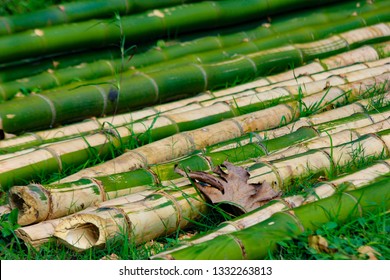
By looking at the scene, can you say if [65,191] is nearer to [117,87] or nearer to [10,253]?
[10,253]

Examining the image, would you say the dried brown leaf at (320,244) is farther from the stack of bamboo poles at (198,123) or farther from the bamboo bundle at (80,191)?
the bamboo bundle at (80,191)

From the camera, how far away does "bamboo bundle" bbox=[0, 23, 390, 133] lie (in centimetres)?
550

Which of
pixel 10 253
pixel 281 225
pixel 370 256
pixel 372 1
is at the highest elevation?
pixel 372 1

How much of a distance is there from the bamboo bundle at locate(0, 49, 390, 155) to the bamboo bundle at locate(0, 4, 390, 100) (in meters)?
0.53

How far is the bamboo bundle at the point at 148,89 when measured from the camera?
5.50m

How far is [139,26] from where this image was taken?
21.5 ft

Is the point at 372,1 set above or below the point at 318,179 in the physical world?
above

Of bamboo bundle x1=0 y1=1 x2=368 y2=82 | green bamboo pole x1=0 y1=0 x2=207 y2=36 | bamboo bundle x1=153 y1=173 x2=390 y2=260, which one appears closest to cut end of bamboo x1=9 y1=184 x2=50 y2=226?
bamboo bundle x1=153 y1=173 x2=390 y2=260

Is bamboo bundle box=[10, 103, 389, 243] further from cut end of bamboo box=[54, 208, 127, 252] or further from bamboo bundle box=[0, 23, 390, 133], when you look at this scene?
bamboo bundle box=[0, 23, 390, 133]

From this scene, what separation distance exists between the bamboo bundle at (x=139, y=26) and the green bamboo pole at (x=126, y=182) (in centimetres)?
184

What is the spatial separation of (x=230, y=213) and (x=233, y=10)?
3.04 m

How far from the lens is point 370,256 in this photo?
3572mm

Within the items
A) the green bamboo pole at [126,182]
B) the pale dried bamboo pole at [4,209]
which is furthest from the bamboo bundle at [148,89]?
the green bamboo pole at [126,182]
